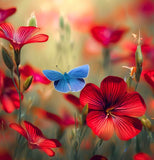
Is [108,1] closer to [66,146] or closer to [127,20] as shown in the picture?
[127,20]

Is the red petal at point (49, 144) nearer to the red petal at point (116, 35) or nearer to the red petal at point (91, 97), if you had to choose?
the red petal at point (91, 97)

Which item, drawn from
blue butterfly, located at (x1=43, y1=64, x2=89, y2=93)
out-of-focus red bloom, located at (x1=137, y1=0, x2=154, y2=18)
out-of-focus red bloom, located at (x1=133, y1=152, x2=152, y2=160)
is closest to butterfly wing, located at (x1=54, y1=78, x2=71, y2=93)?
blue butterfly, located at (x1=43, y1=64, x2=89, y2=93)

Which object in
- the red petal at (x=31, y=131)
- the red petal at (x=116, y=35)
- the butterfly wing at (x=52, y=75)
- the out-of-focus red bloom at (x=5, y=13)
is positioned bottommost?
the red petal at (x=31, y=131)

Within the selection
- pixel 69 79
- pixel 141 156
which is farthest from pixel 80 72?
pixel 141 156

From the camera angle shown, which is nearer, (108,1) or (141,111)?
(141,111)

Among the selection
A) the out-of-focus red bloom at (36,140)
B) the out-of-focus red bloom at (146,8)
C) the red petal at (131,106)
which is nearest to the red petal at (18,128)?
the out-of-focus red bloom at (36,140)

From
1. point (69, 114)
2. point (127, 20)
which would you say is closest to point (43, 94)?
point (69, 114)

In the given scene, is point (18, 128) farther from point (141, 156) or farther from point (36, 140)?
point (141, 156)
